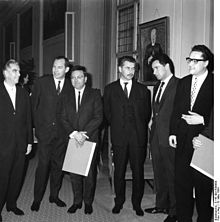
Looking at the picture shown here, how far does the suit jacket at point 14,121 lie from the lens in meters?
3.12

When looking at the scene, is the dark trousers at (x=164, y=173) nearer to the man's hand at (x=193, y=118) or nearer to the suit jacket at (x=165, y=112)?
the suit jacket at (x=165, y=112)

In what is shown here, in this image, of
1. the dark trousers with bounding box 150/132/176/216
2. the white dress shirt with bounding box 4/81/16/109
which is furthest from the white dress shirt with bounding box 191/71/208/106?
the white dress shirt with bounding box 4/81/16/109

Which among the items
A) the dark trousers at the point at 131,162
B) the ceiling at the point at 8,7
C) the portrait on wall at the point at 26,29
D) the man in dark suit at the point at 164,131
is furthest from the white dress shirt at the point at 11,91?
the ceiling at the point at 8,7

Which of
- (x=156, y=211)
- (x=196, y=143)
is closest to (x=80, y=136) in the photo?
(x=156, y=211)

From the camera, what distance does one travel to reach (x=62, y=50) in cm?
784

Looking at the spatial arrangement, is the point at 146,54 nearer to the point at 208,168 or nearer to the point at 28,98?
the point at 28,98

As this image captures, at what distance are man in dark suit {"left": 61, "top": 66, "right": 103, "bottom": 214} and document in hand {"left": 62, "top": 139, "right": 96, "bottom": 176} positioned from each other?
53 millimetres

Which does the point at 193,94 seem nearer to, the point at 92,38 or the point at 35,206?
the point at 35,206

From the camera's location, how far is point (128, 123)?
3281 millimetres

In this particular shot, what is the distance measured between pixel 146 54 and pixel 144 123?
1.63m

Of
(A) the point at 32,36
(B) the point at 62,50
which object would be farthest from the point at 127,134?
(A) the point at 32,36

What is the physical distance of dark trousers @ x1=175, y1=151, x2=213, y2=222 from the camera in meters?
2.70

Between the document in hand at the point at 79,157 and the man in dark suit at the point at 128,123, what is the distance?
232 millimetres

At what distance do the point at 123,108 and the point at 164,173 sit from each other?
2.20 feet
